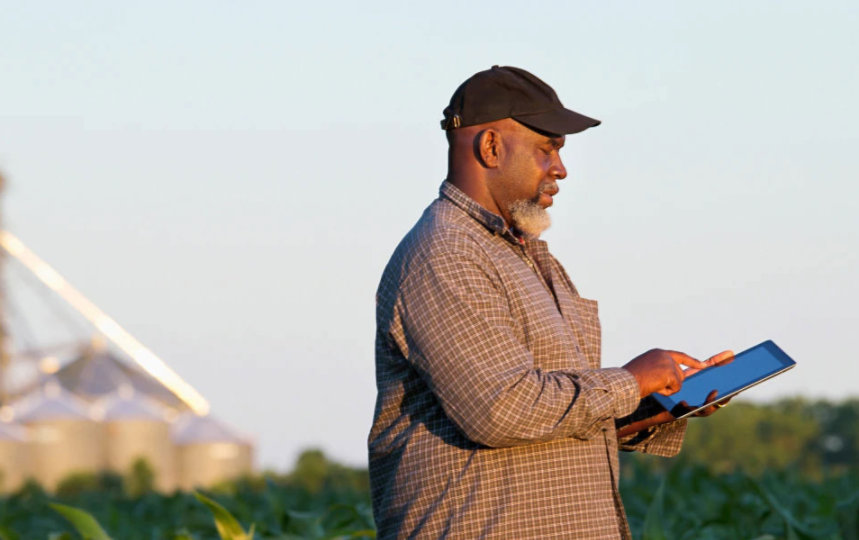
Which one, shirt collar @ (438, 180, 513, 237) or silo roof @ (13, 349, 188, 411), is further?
silo roof @ (13, 349, 188, 411)

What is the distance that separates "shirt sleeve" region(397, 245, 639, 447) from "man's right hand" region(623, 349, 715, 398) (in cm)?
5

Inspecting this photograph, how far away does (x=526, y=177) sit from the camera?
3.05 m

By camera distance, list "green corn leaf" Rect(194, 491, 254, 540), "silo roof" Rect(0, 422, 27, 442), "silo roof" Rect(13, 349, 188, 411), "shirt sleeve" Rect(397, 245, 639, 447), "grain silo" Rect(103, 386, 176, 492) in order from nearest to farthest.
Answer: "shirt sleeve" Rect(397, 245, 639, 447), "green corn leaf" Rect(194, 491, 254, 540), "silo roof" Rect(0, 422, 27, 442), "grain silo" Rect(103, 386, 176, 492), "silo roof" Rect(13, 349, 188, 411)

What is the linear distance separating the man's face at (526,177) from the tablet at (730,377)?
0.52 m

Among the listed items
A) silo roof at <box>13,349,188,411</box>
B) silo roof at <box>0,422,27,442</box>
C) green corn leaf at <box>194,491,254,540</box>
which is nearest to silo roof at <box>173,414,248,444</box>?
silo roof at <box>13,349,188,411</box>

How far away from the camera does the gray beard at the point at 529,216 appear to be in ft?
10.00

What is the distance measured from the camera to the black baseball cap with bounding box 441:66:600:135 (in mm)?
3035

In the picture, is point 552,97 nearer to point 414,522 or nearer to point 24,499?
point 414,522

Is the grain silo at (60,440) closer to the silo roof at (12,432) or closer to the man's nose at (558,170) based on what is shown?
the silo roof at (12,432)

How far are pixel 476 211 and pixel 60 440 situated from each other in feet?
173

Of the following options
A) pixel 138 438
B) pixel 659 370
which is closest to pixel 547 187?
pixel 659 370

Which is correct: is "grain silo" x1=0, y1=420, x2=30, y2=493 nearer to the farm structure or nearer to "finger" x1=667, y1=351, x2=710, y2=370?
the farm structure

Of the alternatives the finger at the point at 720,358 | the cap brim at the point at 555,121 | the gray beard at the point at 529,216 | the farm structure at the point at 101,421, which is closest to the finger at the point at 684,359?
the finger at the point at 720,358

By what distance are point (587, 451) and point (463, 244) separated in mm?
528
